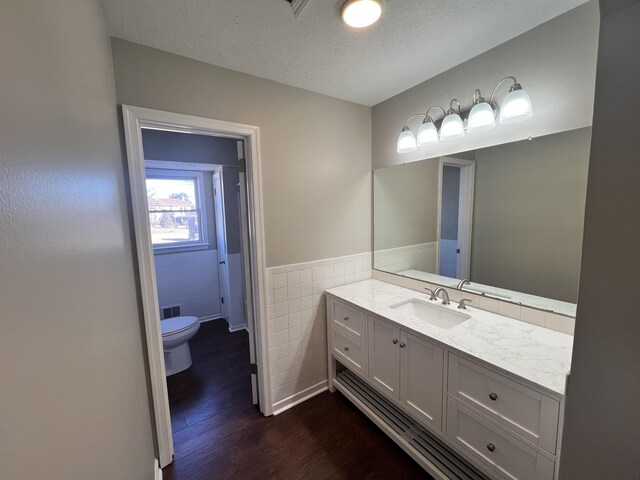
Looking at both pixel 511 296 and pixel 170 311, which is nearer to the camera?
pixel 511 296

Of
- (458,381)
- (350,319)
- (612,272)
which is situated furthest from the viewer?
(350,319)

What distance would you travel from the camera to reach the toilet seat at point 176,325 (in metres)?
2.42

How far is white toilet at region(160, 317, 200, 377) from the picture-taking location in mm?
2406

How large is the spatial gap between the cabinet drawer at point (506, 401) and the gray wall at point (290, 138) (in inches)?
48.2

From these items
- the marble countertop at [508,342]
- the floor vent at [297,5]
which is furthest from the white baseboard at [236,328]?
the floor vent at [297,5]

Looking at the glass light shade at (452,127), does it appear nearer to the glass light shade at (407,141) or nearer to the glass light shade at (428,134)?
the glass light shade at (428,134)

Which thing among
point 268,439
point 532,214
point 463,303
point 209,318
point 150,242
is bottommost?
point 268,439

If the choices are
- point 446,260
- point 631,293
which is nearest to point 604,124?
point 631,293

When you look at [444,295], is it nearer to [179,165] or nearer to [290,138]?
[290,138]

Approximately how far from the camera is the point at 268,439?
5.73ft

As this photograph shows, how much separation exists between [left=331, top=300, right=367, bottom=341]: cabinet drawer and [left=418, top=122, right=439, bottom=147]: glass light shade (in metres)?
1.29

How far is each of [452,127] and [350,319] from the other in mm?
1473

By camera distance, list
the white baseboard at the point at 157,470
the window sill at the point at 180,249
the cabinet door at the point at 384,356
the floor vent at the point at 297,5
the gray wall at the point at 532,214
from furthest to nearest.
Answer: the window sill at the point at 180,249, the cabinet door at the point at 384,356, the white baseboard at the point at 157,470, the gray wall at the point at 532,214, the floor vent at the point at 297,5

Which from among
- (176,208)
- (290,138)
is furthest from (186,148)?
(290,138)
